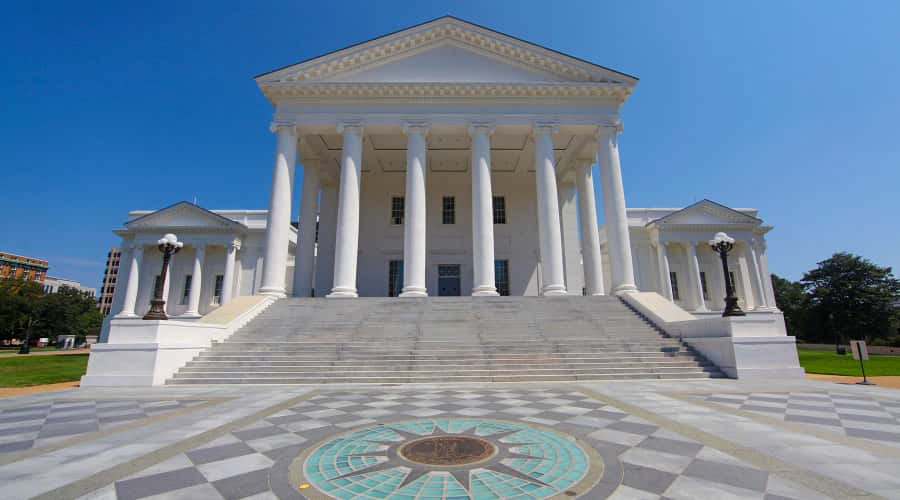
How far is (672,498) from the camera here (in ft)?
10.5

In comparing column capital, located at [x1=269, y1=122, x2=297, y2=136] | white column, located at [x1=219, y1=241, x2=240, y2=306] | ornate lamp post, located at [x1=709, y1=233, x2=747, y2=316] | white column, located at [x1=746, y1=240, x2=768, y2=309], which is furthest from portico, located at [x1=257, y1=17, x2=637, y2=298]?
white column, located at [x1=746, y1=240, x2=768, y2=309]

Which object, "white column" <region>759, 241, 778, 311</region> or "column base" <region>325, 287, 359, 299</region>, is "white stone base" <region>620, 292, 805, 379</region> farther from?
"white column" <region>759, 241, 778, 311</region>

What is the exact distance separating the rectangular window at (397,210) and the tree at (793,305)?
5248 centimetres

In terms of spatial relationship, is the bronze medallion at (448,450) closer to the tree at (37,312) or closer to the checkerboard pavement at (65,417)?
the checkerboard pavement at (65,417)

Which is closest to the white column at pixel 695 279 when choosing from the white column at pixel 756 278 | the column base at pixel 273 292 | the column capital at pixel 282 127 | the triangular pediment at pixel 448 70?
the white column at pixel 756 278

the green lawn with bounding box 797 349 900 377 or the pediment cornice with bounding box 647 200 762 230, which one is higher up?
the pediment cornice with bounding box 647 200 762 230

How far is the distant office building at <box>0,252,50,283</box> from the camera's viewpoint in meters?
110

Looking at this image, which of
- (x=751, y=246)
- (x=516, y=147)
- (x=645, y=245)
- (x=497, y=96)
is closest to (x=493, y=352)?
(x=497, y=96)

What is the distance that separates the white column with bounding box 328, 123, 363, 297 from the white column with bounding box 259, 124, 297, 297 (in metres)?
2.86

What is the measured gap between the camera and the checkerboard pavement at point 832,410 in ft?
18.1

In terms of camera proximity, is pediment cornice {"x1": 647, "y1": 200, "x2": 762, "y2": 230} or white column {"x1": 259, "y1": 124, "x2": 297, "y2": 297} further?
pediment cornice {"x1": 647, "y1": 200, "x2": 762, "y2": 230}

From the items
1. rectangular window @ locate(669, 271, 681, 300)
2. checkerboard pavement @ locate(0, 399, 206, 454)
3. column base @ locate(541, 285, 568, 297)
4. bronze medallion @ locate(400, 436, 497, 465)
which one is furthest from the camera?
rectangular window @ locate(669, 271, 681, 300)

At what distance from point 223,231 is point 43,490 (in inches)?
1439

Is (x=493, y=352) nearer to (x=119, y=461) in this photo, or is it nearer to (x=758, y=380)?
(x=758, y=380)
